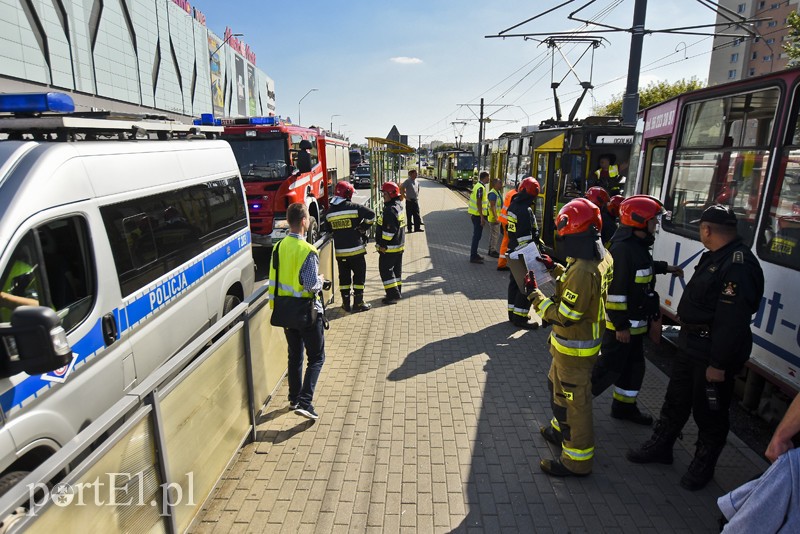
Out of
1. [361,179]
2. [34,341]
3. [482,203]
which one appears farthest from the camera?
[361,179]

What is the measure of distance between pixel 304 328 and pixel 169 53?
36106mm

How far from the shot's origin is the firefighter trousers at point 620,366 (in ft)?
13.9

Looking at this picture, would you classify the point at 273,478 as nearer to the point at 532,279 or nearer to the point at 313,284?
the point at 313,284

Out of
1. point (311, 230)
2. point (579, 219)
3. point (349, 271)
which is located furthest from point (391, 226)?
point (579, 219)

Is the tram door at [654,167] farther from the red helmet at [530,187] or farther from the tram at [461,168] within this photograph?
the tram at [461,168]

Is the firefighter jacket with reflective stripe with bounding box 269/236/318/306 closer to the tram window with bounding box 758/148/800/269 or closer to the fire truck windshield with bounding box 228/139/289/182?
the tram window with bounding box 758/148/800/269

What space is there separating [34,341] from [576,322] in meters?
3.15

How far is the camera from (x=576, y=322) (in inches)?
137

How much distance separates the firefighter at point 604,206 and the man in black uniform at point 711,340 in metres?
3.05

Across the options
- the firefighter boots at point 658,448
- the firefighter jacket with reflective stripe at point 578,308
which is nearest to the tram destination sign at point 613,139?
the firefighter jacket with reflective stripe at point 578,308

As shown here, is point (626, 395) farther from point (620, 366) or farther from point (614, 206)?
point (614, 206)

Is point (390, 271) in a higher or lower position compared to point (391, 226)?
lower

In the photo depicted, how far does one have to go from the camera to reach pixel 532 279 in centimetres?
368

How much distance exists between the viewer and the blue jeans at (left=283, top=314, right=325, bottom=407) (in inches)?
173
